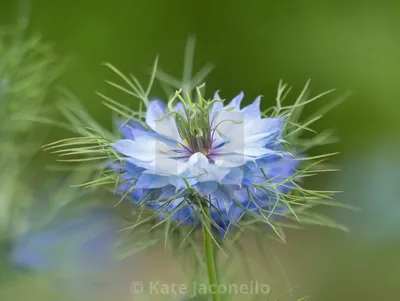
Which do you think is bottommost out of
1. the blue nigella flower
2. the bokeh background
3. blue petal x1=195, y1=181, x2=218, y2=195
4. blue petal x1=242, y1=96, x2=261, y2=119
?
blue petal x1=195, y1=181, x2=218, y2=195

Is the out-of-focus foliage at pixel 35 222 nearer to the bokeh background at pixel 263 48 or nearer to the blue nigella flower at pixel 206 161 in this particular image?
the blue nigella flower at pixel 206 161

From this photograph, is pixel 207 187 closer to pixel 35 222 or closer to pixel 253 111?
pixel 253 111

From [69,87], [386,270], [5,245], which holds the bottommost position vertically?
[386,270]

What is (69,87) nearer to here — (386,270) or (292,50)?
(292,50)

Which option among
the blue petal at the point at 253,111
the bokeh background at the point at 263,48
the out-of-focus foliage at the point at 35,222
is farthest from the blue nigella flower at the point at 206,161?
the bokeh background at the point at 263,48

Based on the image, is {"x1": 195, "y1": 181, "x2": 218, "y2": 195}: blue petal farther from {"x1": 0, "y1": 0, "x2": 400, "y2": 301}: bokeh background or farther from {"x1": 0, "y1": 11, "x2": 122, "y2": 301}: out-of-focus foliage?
{"x1": 0, "y1": 0, "x2": 400, "y2": 301}: bokeh background

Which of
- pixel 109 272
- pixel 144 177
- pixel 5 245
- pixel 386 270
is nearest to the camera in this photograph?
pixel 144 177

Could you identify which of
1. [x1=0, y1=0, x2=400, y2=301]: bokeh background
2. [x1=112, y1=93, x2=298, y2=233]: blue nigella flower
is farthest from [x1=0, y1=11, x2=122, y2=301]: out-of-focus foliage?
[x1=0, y1=0, x2=400, y2=301]: bokeh background

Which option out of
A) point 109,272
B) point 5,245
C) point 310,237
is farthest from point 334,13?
point 5,245
